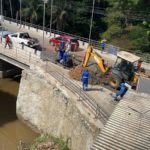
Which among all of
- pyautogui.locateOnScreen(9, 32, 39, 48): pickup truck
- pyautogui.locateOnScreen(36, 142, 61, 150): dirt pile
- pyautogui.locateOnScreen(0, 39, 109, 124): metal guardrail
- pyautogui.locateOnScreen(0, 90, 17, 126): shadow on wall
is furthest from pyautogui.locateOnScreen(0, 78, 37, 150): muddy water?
pyautogui.locateOnScreen(9, 32, 39, 48): pickup truck

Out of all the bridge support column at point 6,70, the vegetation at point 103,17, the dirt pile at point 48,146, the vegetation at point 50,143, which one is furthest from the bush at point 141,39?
the dirt pile at point 48,146

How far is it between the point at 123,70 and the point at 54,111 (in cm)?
499

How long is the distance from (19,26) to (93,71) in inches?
854

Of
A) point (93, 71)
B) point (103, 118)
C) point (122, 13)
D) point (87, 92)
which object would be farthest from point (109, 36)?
point (103, 118)

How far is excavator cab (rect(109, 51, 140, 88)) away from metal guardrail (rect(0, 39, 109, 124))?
7.67 feet

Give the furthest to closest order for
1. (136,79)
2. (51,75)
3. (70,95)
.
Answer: (51,75)
(136,79)
(70,95)

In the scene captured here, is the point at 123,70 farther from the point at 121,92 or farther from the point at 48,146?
the point at 48,146

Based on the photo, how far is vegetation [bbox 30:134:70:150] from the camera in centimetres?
1808

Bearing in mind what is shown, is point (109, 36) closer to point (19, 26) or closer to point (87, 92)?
point (19, 26)

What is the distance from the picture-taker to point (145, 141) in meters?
12.9

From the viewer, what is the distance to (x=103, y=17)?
49719 mm

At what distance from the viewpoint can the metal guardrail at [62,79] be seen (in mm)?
16086

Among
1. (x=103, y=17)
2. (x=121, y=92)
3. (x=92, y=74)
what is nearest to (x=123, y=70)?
(x=92, y=74)

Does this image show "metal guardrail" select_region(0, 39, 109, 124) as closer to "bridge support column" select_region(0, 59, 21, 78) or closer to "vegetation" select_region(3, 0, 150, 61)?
"bridge support column" select_region(0, 59, 21, 78)
